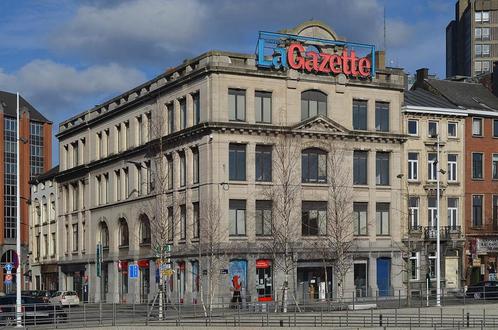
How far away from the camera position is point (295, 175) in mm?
72875

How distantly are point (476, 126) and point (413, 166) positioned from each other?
7493 millimetres

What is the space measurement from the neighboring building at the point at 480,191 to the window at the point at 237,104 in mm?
21017

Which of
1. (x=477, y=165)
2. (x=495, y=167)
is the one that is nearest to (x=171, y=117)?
(x=477, y=165)

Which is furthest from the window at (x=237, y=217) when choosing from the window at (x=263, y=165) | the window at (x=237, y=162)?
the window at (x=263, y=165)

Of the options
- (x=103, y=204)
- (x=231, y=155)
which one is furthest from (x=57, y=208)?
(x=231, y=155)

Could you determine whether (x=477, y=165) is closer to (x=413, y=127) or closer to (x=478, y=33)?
(x=413, y=127)

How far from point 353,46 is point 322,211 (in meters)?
12.9

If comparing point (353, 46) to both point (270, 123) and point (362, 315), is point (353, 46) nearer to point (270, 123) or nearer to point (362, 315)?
point (270, 123)

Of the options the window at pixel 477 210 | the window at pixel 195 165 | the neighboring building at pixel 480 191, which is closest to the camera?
the window at pixel 195 165

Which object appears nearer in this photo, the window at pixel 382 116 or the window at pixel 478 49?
the window at pixel 382 116

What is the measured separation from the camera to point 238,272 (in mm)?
70688

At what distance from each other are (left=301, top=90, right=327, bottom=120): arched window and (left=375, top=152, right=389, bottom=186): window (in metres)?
6.17

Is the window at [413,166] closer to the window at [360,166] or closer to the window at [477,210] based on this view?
the window at [360,166]

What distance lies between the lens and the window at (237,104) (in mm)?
71188
